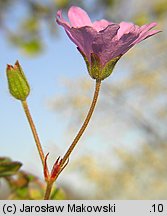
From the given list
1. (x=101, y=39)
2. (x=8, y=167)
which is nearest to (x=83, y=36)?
(x=101, y=39)

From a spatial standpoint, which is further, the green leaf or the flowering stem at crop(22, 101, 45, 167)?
the green leaf

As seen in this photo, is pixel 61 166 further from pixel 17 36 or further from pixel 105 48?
pixel 17 36

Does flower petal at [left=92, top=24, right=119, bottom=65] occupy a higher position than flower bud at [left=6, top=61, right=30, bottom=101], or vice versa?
flower petal at [left=92, top=24, right=119, bottom=65]

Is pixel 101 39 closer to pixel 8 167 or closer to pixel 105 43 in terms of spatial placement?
pixel 105 43

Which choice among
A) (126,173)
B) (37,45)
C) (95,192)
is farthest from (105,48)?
(126,173)

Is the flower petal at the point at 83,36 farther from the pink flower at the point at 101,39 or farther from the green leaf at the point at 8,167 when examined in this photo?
the green leaf at the point at 8,167

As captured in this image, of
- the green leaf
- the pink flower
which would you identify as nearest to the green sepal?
the pink flower

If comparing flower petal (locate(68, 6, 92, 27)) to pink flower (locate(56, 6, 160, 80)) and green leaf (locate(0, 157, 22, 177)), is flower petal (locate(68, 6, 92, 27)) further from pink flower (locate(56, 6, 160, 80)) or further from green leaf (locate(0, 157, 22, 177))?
green leaf (locate(0, 157, 22, 177))
